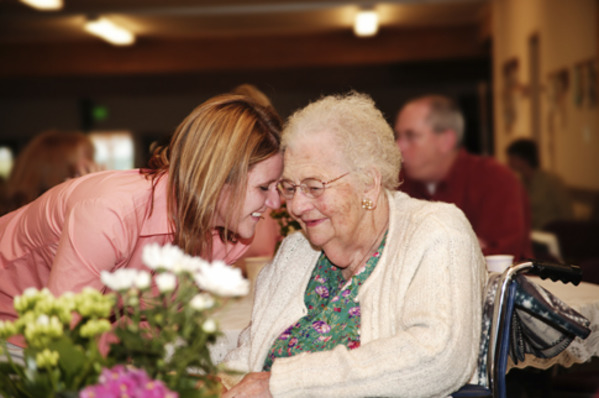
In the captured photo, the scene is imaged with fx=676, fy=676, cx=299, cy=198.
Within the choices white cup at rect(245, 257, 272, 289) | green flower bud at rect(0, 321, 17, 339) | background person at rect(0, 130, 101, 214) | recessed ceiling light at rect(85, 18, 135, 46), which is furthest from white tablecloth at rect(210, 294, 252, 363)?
recessed ceiling light at rect(85, 18, 135, 46)

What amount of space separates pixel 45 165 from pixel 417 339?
3.01 m

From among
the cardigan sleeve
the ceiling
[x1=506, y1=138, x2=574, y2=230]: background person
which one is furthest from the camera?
the ceiling

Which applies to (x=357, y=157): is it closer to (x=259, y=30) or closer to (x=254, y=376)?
(x=254, y=376)

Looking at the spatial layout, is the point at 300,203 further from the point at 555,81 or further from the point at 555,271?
the point at 555,81

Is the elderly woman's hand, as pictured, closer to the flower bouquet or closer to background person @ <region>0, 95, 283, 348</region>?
background person @ <region>0, 95, 283, 348</region>

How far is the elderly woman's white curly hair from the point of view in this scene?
72.7 inches

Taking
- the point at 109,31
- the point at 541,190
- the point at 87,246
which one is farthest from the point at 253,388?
the point at 109,31

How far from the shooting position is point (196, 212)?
1.85 m

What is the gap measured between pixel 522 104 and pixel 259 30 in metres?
3.85

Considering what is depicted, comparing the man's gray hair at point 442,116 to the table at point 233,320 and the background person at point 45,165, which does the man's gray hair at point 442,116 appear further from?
the background person at point 45,165

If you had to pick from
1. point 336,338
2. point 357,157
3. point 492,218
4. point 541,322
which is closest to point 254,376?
point 336,338

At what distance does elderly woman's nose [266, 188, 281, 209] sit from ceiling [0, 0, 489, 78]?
6815mm

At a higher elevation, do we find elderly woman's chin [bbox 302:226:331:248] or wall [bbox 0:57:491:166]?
wall [bbox 0:57:491:166]

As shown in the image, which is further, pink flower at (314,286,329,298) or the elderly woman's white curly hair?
pink flower at (314,286,329,298)
